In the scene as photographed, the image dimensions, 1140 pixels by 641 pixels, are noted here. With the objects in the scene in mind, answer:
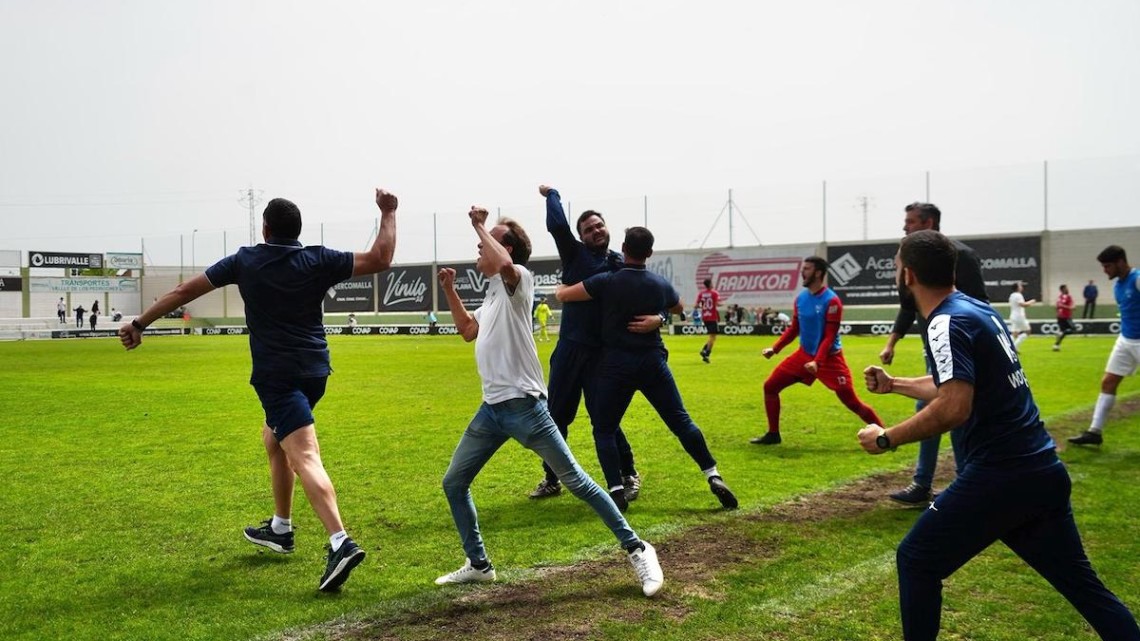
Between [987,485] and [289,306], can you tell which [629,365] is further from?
[987,485]

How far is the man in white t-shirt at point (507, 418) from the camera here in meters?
4.67

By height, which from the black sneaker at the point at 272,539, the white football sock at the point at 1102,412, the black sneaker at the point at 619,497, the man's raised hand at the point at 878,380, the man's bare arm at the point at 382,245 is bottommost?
the black sneaker at the point at 272,539

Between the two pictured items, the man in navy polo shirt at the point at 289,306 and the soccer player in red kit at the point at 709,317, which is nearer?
the man in navy polo shirt at the point at 289,306

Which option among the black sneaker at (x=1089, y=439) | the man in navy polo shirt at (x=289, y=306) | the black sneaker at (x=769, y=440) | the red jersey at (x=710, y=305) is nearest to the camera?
the man in navy polo shirt at (x=289, y=306)

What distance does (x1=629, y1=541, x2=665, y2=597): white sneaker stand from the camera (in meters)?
4.54

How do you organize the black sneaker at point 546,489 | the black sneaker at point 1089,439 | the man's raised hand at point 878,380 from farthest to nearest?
the black sneaker at point 1089,439, the black sneaker at point 546,489, the man's raised hand at point 878,380

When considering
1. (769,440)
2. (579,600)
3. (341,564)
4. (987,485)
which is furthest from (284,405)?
(769,440)

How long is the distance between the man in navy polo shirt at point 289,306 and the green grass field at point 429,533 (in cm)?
74

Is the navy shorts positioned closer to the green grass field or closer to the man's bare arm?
the man's bare arm

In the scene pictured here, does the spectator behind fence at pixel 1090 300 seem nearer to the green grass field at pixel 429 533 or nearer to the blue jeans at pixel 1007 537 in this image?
the green grass field at pixel 429 533

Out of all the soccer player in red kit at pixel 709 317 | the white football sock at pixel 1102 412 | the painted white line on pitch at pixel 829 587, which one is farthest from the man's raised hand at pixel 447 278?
the soccer player in red kit at pixel 709 317

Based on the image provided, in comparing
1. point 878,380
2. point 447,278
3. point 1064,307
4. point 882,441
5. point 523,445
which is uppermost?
point 447,278

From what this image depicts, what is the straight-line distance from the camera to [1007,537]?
3.25 m

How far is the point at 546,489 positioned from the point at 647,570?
2567mm
